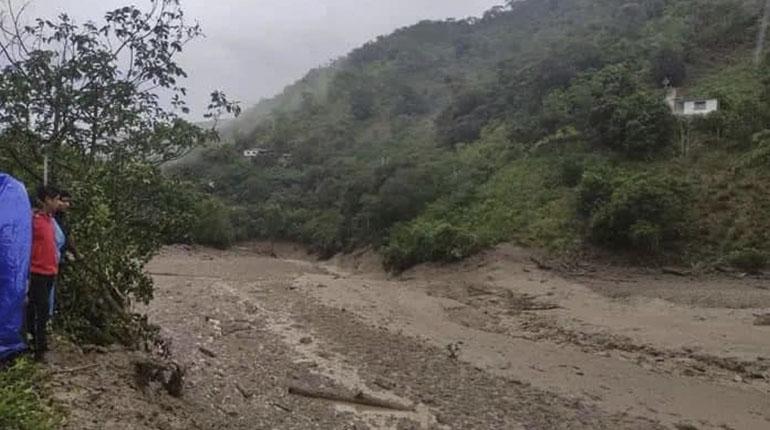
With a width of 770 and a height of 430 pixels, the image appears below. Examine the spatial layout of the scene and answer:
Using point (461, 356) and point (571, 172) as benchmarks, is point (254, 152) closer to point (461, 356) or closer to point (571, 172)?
point (571, 172)

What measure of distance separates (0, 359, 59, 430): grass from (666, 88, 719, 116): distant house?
32567 millimetres

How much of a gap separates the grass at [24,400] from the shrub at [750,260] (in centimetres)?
2217

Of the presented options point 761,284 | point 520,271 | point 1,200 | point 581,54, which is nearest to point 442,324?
point 520,271

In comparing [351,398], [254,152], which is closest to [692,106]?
[351,398]

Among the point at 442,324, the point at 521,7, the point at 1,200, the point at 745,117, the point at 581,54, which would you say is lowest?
the point at 442,324

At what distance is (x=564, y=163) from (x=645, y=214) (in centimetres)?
783

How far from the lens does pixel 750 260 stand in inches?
896

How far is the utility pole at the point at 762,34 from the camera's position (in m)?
39.3

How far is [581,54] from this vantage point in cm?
4731

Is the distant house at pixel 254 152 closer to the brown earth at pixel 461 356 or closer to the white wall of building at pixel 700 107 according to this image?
the white wall of building at pixel 700 107

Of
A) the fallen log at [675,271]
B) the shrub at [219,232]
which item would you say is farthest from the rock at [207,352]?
the shrub at [219,232]

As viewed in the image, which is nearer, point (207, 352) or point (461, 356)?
point (207, 352)

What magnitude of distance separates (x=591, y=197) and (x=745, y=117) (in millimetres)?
8421

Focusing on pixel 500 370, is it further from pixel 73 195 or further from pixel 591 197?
pixel 591 197
